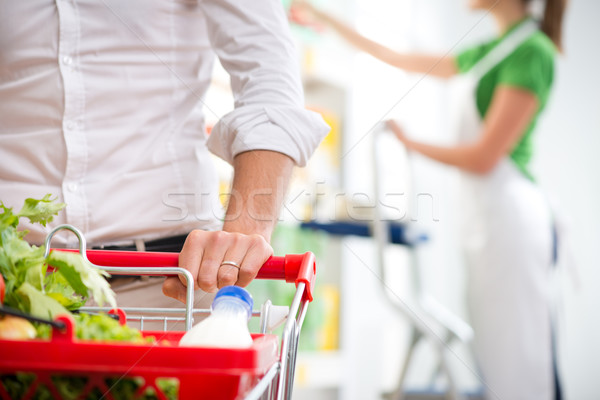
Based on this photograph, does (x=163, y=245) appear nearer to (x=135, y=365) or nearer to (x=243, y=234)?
(x=243, y=234)

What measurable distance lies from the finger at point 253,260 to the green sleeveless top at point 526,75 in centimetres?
128

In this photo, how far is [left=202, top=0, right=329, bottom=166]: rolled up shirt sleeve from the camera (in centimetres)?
73

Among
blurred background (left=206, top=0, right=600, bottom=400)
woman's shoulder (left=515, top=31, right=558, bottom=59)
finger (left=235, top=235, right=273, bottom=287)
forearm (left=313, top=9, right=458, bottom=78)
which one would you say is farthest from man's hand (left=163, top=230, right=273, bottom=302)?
forearm (left=313, top=9, right=458, bottom=78)

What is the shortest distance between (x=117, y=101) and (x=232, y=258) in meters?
0.37

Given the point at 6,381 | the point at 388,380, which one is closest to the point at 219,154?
the point at 6,381

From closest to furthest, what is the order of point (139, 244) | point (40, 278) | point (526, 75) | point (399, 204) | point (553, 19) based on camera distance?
1. point (40, 278)
2. point (139, 244)
3. point (526, 75)
4. point (553, 19)
5. point (399, 204)

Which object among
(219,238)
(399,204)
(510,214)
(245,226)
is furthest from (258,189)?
(399,204)

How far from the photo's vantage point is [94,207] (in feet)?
2.58

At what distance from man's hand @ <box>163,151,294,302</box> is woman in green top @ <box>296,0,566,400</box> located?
106 centimetres

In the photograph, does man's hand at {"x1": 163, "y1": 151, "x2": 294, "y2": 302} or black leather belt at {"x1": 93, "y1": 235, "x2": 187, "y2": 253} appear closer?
man's hand at {"x1": 163, "y1": 151, "x2": 294, "y2": 302}

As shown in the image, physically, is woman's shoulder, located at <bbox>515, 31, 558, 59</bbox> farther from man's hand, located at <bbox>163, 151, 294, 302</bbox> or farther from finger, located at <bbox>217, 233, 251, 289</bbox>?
finger, located at <bbox>217, 233, 251, 289</bbox>

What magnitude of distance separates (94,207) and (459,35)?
2.84 meters

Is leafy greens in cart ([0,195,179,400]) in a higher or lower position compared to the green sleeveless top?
lower

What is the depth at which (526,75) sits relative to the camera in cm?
164
